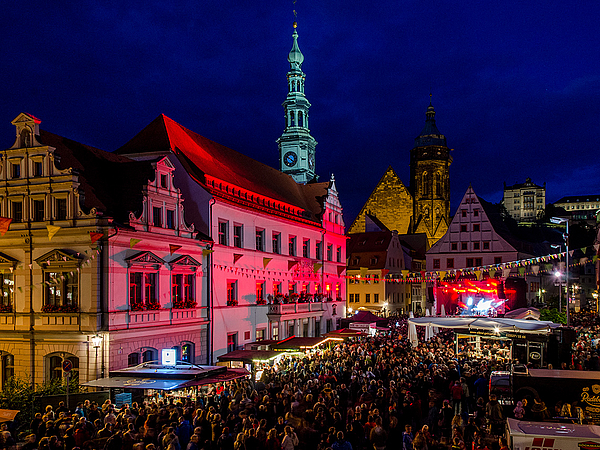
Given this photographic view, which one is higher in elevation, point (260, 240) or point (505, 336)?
point (260, 240)

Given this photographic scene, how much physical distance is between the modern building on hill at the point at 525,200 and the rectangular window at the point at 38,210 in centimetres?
16498

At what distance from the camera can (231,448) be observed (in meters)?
14.4

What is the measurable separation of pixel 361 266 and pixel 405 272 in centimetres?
975

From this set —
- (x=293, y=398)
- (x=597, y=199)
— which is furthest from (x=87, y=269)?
(x=597, y=199)

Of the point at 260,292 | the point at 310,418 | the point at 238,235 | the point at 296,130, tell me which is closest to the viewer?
the point at 310,418

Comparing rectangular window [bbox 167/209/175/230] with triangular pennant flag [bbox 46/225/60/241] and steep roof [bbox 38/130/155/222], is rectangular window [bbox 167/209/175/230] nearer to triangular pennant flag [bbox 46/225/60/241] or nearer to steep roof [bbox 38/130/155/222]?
steep roof [bbox 38/130/155/222]

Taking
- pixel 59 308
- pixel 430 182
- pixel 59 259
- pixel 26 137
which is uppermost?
pixel 430 182

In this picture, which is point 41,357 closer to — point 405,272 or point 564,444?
point 564,444

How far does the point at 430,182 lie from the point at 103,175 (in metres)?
75.0

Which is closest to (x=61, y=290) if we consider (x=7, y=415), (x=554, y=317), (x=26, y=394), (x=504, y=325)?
(x=26, y=394)

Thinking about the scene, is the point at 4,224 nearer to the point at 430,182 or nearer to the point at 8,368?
the point at 8,368

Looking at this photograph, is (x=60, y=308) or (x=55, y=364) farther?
(x=55, y=364)

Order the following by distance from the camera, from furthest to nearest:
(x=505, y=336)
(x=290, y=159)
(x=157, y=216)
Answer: (x=290, y=159) < (x=505, y=336) < (x=157, y=216)

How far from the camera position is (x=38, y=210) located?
27.0m
